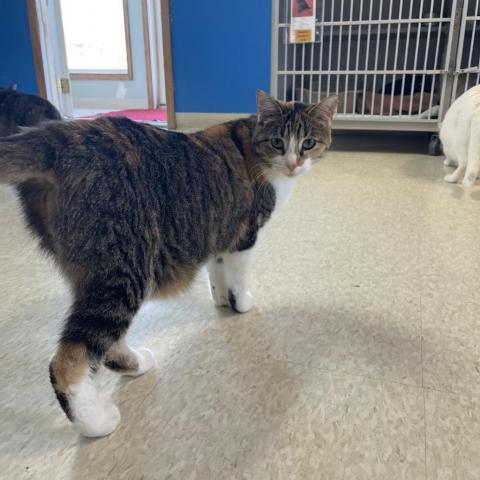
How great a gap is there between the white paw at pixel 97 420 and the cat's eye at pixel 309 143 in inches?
30.1

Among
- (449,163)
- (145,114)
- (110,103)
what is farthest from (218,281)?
(110,103)

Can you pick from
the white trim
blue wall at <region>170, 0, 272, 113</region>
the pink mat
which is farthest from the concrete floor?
the white trim

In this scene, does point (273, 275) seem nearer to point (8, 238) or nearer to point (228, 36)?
point (8, 238)

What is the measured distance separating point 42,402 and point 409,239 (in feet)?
4.37

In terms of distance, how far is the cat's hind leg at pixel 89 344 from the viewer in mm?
734

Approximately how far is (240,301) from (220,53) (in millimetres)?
2904

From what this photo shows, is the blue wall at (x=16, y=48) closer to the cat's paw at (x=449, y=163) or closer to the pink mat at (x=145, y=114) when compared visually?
the pink mat at (x=145, y=114)

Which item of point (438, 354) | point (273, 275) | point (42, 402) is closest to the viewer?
point (42, 402)

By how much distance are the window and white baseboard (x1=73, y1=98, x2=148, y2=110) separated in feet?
0.96

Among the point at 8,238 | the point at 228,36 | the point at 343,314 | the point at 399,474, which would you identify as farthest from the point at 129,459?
the point at 228,36

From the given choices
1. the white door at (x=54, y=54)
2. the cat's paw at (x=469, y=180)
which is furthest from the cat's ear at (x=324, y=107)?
the white door at (x=54, y=54)

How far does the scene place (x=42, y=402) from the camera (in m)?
0.88

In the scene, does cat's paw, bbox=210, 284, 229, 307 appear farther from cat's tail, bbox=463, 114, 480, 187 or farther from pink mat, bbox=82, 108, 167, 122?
pink mat, bbox=82, 108, 167, 122

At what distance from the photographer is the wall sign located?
2.91 metres
